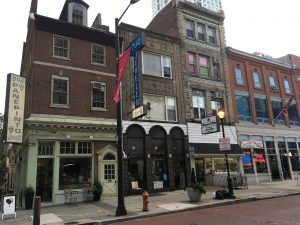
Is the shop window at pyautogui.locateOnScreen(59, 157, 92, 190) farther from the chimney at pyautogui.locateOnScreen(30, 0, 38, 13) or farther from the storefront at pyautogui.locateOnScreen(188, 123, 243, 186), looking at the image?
the chimney at pyautogui.locateOnScreen(30, 0, 38, 13)

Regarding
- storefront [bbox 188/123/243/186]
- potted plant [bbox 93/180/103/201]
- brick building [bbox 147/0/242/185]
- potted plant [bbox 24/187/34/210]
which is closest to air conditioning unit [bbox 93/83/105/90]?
potted plant [bbox 93/180/103/201]

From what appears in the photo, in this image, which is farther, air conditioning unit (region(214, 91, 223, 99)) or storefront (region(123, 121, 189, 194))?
air conditioning unit (region(214, 91, 223, 99))

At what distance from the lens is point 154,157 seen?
21.4 meters

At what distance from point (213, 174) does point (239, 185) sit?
7.81ft

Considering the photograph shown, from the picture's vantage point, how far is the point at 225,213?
11859 millimetres

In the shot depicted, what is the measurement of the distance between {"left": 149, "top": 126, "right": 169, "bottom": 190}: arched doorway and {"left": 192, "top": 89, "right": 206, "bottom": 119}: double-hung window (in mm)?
4078

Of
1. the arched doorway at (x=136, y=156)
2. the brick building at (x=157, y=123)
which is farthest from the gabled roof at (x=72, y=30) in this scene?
the arched doorway at (x=136, y=156)

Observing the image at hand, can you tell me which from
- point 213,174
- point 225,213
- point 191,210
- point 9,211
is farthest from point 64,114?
point 213,174

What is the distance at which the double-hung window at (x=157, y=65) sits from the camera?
898 inches

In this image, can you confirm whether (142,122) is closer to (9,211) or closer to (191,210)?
(191,210)

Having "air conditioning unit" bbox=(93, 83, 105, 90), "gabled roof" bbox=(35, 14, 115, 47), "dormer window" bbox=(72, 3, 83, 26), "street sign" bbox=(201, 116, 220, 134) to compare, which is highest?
"dormer window" bbox=(72, 3, 83, 26)

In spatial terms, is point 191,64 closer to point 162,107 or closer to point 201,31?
point 201,31

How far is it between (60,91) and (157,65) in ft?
28.1

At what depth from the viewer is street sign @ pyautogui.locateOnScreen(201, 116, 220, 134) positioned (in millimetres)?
20375
